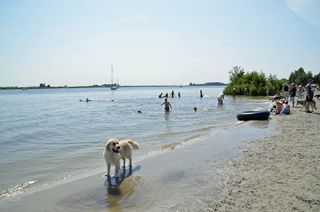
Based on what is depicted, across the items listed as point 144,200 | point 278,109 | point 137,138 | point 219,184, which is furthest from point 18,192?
point 278,109

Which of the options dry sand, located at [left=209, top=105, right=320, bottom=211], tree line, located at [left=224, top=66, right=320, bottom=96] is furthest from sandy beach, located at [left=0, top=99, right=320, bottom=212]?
tree line, located at [left=224, top=66, right=320, bottom=96]

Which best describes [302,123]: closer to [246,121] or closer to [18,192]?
[246,121]

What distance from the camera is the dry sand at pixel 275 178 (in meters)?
6.32

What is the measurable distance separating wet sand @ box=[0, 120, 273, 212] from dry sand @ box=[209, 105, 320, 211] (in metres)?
0.44

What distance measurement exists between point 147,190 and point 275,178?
3.26 metres

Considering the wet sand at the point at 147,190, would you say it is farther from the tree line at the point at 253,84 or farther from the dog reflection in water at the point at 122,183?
the tree line at the point at 253,84

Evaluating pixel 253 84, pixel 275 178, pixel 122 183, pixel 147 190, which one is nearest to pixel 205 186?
pixel 147 190

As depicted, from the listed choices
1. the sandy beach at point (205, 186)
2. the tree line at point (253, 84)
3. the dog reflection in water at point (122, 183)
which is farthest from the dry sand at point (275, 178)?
the tree line at point (253, 84)

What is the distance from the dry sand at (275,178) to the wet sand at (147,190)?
442mm

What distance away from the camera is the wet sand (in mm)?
7016

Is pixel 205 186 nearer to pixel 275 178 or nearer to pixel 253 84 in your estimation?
pixel 275 178

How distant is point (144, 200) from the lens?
24.0 ft

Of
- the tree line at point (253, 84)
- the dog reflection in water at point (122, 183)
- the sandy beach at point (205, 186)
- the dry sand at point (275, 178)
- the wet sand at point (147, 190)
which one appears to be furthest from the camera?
the tree line at point (253, 84)

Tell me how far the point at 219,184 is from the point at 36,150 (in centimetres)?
1022
